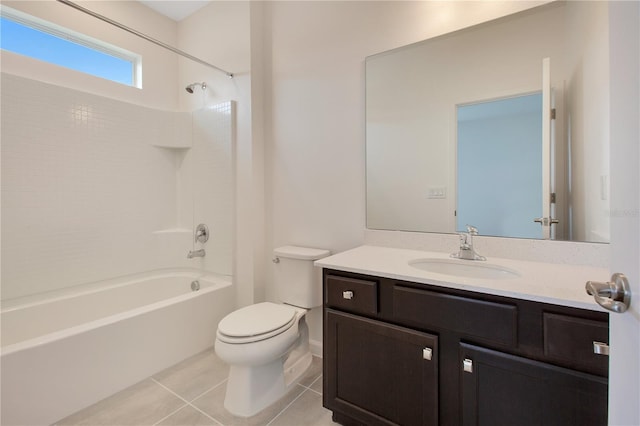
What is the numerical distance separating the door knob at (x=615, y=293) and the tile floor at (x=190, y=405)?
1.36 meters

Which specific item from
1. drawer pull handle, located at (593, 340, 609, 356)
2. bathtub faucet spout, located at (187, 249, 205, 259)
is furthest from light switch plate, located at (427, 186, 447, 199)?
bathtub faucet spout, located at (187, 249, 205, 259)

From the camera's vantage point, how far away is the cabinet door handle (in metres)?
1.04

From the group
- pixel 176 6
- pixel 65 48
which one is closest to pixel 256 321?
pixel 65 48

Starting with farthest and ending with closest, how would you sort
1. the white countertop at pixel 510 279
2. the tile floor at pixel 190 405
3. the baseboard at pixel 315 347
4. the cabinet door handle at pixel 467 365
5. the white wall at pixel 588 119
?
the baseboard at pixel 315 347, the tile floor at pixel 190 405, the white wall at pixel 588 119, the cabinet door handle at pixel 467 365, the white countertop at pixel 510 279

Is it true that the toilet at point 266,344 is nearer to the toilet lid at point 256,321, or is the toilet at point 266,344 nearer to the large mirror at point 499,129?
the toilet lid at point 256,321

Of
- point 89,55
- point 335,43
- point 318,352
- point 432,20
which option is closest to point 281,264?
point 318,352

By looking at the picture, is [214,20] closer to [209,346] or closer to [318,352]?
[209,346]

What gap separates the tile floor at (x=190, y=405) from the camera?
4.86 ft

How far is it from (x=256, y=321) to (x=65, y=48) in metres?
2.60

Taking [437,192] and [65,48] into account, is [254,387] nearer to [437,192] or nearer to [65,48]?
[437,192]

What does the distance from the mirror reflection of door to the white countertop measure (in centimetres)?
20

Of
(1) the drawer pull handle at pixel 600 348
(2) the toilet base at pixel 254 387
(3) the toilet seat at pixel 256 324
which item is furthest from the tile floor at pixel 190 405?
(1) the drawer pull handle at pixel 600 348

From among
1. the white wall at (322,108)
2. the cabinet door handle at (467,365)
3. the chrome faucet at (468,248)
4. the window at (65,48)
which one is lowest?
the cabinet door handle at (467,365)

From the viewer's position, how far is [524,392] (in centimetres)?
96
